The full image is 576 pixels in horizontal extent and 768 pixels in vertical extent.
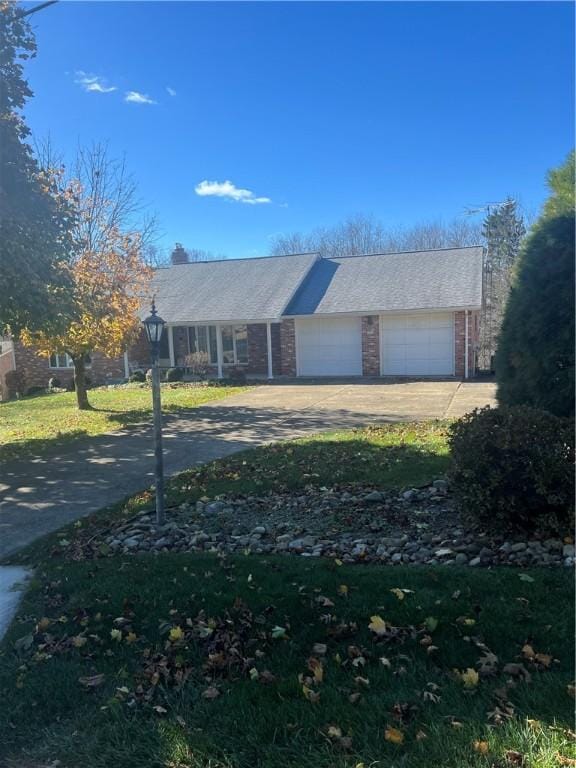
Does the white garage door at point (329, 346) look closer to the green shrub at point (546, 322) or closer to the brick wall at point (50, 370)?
the brick wall at point (50, 370)

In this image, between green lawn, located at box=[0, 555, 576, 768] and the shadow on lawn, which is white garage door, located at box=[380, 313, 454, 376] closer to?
the shadow on lawn

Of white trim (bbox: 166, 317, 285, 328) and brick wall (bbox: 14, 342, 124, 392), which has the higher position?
white trim (bbox: 166, 317, 285, 328)

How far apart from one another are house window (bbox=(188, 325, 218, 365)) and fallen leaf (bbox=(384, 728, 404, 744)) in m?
21.3

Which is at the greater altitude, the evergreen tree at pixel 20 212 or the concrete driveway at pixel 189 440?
the evergreen tree at pixel 20 212

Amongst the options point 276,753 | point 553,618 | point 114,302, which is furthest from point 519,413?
point 114,302

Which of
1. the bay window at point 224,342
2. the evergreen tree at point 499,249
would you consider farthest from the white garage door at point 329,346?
the evergreen tree at point 499,249

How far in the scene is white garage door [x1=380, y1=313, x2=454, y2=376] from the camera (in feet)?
63.8

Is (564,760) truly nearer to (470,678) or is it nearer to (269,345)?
(470,678)

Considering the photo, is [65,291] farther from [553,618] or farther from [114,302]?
[553,618]

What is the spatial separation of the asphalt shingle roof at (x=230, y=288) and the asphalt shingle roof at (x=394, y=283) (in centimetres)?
70

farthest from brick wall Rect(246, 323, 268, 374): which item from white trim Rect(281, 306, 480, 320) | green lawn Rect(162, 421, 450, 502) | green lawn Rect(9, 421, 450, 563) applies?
green lawn Rect(9, 421, 450, 563)

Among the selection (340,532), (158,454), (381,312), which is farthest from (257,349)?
(340,532)

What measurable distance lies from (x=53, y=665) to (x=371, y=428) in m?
7.35

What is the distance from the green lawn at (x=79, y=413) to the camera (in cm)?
1070
